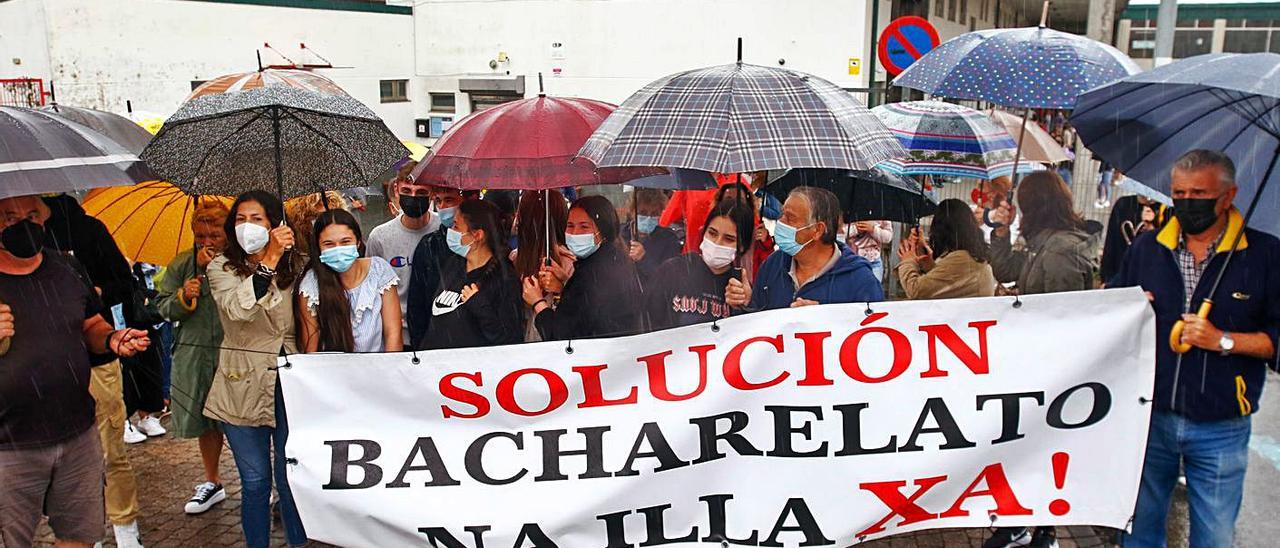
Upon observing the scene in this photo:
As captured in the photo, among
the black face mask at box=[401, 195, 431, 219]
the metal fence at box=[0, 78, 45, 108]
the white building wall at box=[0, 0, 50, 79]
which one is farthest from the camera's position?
the white building wall at box=[0, 0, 50, 79]

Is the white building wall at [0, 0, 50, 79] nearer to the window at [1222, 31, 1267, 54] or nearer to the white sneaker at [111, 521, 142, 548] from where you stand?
the white sneaker at [111, 521, 142, 548]

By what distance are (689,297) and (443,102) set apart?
2324 cm

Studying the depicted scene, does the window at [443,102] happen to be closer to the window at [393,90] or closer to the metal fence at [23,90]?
the window at [393,90]

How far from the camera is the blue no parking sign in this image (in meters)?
10.7

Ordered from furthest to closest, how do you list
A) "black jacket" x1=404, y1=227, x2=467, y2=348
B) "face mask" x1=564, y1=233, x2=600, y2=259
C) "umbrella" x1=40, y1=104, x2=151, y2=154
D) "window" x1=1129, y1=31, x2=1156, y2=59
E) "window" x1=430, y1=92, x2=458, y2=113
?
"window" x1=1129, y1=31, x2=1156, y2=59 → "window" x1=430, y1=92, x2=458, y2=113 → "umbrella" x1=40, y1=104, x2=151, y2=154 → "black jacket" x1=404, y1=227, x2=467, y2=348 → "face mask" x1=564, y1=233, x2=600, y2=259

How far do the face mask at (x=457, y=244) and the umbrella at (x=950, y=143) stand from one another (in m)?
3.34

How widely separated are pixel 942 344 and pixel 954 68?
238 cm

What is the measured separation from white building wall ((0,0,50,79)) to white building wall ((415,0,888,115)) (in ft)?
29.0

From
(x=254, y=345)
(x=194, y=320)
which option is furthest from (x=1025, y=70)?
(x=194, y=320)

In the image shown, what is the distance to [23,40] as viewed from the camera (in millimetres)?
22031

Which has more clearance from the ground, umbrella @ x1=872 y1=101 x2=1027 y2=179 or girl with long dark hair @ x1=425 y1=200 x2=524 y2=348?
umbrella @ x1=872 y1=101 x2=1027 y2=179

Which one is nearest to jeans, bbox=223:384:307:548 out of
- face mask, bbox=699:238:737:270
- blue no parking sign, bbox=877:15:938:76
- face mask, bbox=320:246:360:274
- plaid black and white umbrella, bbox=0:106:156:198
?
face mask, bbox=320:246:360:274

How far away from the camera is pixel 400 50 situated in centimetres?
2717

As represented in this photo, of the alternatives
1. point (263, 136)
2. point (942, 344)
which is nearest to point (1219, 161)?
point (942, 344)
